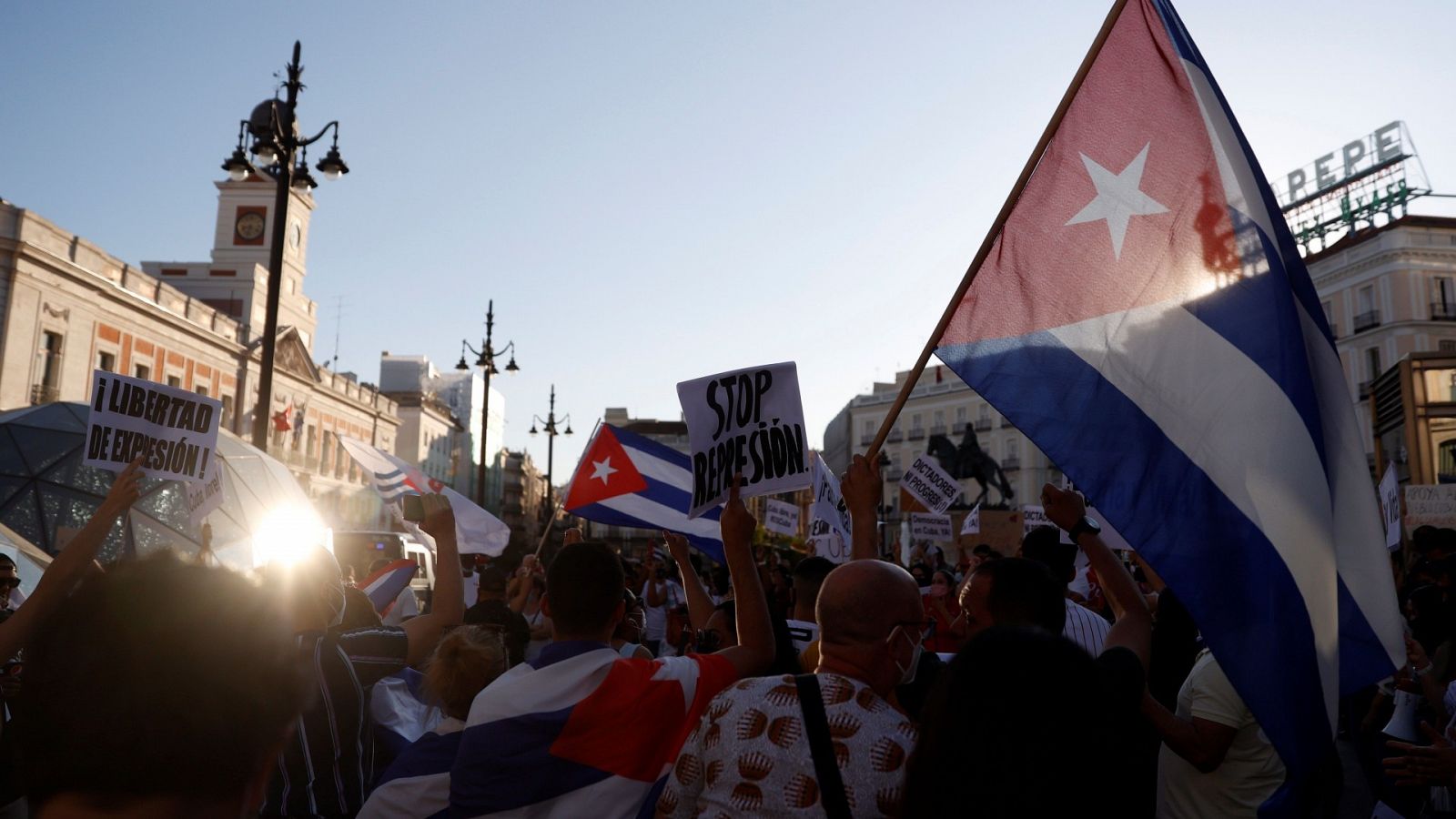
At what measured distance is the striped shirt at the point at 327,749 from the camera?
12.4ft

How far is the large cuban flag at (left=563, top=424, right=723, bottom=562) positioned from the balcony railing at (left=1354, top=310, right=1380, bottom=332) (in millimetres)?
49264

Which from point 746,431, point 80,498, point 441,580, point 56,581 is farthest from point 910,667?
point 80,498

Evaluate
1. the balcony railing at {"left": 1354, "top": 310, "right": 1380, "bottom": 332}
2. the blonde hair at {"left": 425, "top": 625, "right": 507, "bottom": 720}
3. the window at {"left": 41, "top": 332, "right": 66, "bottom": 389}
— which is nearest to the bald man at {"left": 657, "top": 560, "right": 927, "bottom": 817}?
the blonde hair at {"left": 425, "top": 625, "right": 507, "bottom": 720}

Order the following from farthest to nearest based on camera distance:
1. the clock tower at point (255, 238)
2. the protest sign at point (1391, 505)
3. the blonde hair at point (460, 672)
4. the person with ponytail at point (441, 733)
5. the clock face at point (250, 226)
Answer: the clock face at point (250, 226), the clock tower at point (255, 238), the protest sign at point (1391, 505), the blonde hair at point (460, 672), the person with ponytail at point (441, 733)

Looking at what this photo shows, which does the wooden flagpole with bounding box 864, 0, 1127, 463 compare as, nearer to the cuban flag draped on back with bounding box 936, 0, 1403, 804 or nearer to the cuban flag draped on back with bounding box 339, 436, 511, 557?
the cuban flag draped on back with bounding box 936, 0, 1403, 804

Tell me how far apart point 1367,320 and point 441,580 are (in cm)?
5405

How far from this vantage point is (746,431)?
4191 mm

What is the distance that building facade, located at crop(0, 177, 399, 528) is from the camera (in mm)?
34156

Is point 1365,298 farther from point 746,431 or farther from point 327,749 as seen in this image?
point 327,749

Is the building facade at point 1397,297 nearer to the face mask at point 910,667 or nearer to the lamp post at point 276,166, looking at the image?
the lamp post at point 276,166

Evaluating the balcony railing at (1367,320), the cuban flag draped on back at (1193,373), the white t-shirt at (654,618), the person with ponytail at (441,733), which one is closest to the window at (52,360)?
the white t-shirt at (654,618)

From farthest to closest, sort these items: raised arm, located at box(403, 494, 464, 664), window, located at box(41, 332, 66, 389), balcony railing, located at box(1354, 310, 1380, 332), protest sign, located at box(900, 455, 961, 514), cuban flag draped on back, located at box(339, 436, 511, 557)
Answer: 1. balcony railing, located at box(1354, 310, 1380, 332)
2. window, located at box(41, 332, 66, 389)
3. cuban flag draped on back, located at box(339, 436, 511, 557)
4. protest sign, located at box(900, 455, 961, 514)
5. raised arm, located at box(403, 494, 464, 664)

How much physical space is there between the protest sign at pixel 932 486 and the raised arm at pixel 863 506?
319 inches

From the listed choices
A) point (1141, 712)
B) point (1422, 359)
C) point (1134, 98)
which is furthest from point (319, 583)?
point (1422, 359)
